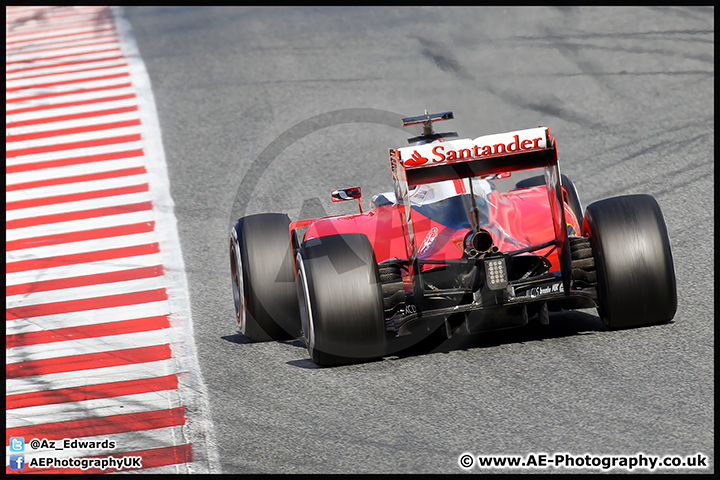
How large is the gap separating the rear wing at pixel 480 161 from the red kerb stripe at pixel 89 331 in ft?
9.60

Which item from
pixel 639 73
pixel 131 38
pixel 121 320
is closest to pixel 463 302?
pixel 121 320

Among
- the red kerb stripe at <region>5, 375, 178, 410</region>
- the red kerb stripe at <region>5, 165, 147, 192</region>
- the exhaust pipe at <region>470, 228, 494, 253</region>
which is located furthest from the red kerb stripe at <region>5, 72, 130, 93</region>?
the exhaust pipe at <region>470, 228, 494, 253</region>

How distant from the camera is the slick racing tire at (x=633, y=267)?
632cm

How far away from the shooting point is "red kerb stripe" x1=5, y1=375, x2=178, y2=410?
6766 millimetres

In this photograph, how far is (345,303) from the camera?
627 cm

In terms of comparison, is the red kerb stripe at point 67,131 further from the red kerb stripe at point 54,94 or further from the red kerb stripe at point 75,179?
the red kerb stripe at point 75,179

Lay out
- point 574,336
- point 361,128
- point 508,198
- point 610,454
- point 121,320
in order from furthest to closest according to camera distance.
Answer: point 361,128 < point 121,320 < point 508,198 < point 574,336 < point 610,454

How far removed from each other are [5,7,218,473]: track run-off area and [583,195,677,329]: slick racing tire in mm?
2862

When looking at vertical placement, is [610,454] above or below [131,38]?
below

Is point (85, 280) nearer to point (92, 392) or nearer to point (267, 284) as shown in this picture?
point (92, 392)

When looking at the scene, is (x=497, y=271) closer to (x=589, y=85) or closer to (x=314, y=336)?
(x=314, y=336)

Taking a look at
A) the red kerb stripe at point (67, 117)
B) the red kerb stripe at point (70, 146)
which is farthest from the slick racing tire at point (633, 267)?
the red kerb stripe at point (67, 117)

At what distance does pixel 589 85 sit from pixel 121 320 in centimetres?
834

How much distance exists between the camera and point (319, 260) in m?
6.42
